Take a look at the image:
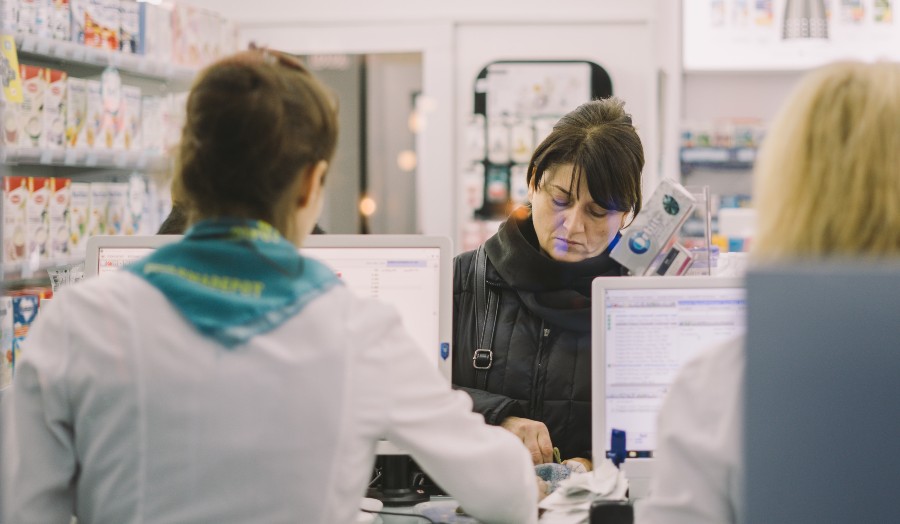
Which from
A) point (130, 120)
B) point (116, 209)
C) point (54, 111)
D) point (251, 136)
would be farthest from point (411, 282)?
point (130, 120)

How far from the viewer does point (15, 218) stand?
3699mm

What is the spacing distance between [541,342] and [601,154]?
0.48 m

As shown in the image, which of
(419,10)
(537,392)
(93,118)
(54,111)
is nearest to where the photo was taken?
(537,392)

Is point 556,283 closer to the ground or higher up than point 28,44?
closer to the ground

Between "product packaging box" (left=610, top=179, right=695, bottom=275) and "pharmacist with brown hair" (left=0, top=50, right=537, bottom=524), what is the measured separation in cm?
73

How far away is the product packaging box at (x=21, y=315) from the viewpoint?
11.5ft

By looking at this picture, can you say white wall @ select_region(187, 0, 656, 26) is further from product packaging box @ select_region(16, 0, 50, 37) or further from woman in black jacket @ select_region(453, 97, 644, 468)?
woman in black jacket @ select_region(453, 97, 644, 468)

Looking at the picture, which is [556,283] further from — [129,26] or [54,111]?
[129,26]

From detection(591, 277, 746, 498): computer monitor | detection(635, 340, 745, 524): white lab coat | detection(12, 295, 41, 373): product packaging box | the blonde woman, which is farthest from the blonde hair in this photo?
detection(12, 295, 41, 373): product packaging box

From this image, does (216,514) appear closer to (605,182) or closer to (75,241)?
(605,182)

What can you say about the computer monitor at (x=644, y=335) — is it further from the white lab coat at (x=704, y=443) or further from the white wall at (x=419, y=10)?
the white wall at (x=419, y=10)

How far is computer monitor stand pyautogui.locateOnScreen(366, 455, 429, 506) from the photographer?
6.80ft

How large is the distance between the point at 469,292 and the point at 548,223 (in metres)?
0.27

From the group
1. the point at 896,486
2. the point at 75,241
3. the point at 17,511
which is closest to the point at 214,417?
the point at 17,511
